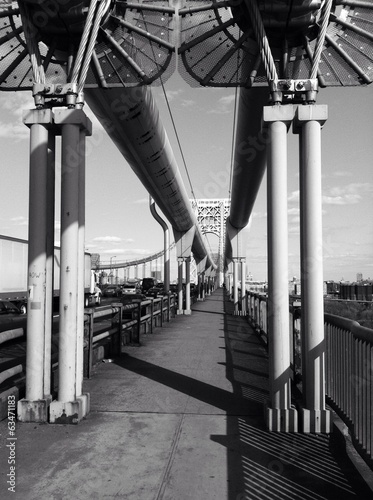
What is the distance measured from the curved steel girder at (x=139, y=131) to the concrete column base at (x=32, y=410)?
459 cm

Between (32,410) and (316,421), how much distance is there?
9.97ft

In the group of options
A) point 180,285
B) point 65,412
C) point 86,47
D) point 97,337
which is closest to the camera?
point 65,412

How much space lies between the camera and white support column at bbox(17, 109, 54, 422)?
529cm

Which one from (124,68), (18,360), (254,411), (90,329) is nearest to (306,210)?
(254,411)

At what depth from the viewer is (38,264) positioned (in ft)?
17.6

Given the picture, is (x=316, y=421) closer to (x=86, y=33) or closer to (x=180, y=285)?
(x=86, y=33)

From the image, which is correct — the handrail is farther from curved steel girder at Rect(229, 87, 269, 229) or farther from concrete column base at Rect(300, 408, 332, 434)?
curved steel girder at Rect(229, 87, 269, 229)

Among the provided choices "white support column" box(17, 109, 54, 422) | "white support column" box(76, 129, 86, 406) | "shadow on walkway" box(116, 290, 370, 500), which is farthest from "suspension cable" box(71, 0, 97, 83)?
"shadow on walkway" box(116, 290, 370, 500)

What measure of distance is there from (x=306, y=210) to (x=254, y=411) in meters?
2.47

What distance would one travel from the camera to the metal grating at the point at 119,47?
5848 millimetres

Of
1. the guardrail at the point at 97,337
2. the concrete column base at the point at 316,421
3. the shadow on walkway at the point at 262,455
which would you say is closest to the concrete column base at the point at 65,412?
the guardrail at the point at 97,337

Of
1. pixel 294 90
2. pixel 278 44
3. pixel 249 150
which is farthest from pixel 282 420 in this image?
pixel 249 150

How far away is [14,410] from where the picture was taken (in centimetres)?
525

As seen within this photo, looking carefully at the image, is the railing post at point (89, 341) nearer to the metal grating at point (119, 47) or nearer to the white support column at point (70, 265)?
the white support column at point (70, 265)
